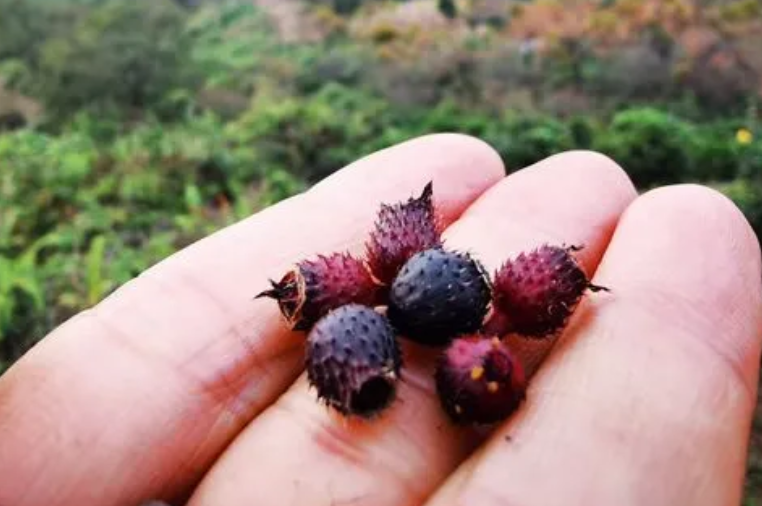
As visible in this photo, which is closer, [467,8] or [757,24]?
[757,24]

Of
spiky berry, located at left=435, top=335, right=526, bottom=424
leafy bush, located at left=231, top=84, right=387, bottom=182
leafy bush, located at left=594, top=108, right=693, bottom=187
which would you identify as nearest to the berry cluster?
spiky berry, located at left=435, top=335, right=526, bottom=424

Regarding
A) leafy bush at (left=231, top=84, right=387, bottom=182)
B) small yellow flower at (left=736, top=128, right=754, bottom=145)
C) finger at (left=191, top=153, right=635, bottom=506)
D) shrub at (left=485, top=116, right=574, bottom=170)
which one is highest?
finger at (left=191, top=153, right=635, bottom=506)

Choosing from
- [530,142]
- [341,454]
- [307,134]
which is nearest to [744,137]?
[530,142]

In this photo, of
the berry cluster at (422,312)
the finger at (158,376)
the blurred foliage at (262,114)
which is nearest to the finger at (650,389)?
the berry cluster at (422,312)

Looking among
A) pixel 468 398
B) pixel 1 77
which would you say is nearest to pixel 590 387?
pixel 468 398

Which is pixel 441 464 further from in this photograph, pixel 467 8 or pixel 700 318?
pixel 467 8

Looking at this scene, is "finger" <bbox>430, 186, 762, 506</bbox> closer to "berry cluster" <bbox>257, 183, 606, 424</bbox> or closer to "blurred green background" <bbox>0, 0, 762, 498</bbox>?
"berry cluster" <bbox>257, 183, 606, 424</bbox>
